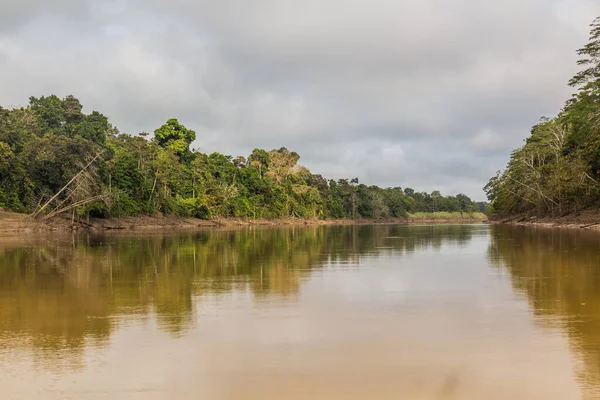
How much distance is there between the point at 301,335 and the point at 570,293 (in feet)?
21.2

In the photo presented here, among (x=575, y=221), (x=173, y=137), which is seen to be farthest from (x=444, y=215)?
(x=575, y=221)

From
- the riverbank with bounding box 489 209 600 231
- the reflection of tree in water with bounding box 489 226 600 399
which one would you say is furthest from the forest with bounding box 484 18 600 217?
the reflection of tree in water with bounding box 489 226 600 399

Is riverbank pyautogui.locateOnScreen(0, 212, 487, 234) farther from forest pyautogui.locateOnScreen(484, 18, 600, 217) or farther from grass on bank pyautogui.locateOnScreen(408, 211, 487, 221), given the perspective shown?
grass on bank pyautogui.locateOnScreen(408, 211, 487, 221)

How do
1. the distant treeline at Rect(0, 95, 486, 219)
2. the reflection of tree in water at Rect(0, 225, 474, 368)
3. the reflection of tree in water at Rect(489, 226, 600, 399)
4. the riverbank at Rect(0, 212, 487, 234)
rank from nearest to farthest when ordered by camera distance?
1. the reflection of tree in water at Rect(489, 226, 600, 399)
2. the reflection of tree in water at Rect(0, 225, 474, 368)
3. the riverbank at Rect(0, 212, 487, 234)
4. the distant treeline at Rect(0, 95, 486, 219)

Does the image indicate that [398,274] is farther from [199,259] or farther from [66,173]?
[66,173]

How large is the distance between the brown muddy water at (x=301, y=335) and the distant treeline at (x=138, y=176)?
31.2 meters

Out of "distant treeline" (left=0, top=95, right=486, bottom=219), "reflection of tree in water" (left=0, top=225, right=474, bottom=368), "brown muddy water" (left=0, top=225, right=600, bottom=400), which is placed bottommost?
"brown muddy water" (left=0, top=225, right=600, bottom=400)

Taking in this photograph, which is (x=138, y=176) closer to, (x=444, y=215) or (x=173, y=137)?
(x=173, y=137)

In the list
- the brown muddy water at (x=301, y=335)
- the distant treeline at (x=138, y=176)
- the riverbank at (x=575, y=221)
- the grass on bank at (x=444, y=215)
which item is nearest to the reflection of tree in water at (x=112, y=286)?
the brown muddy water at (x=301, y=335)

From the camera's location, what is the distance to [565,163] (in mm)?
46531

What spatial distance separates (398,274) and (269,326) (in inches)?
285

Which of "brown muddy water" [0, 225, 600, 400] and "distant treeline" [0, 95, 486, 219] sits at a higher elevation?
"distant treeline" [0, 95, 486, 219]

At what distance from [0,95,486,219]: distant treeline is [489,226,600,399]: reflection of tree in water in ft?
111

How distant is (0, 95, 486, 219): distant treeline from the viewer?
42781 mm
